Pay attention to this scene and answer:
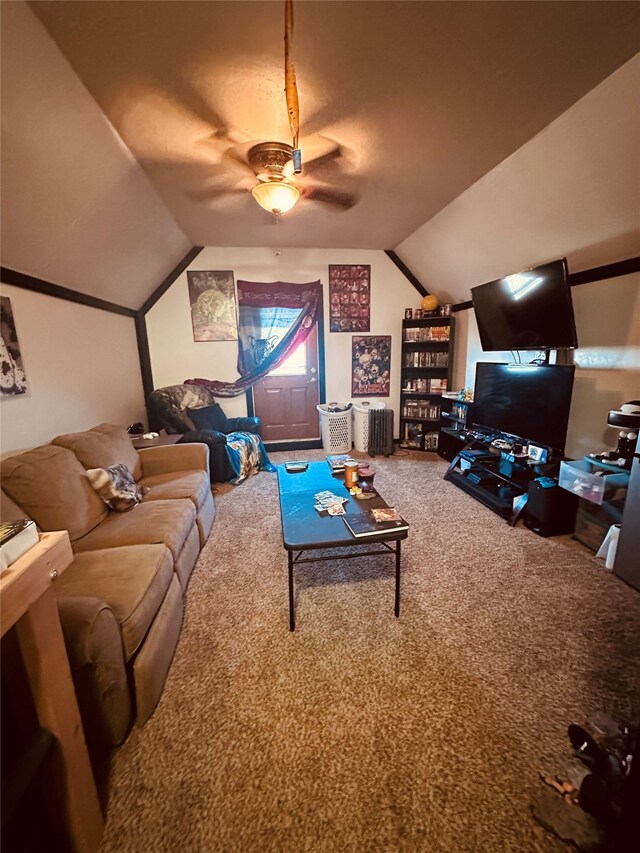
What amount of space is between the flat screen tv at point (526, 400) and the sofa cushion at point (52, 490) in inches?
127

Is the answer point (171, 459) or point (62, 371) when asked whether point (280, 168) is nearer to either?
point (62, 371)

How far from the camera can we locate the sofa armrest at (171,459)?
2.69m

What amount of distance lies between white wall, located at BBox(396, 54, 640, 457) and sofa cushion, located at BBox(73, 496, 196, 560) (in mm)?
3118

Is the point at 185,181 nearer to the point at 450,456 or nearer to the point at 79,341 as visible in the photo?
the point at 79,341

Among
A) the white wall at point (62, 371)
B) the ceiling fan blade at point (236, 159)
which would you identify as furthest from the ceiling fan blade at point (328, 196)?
the white wall at point (62, 371)

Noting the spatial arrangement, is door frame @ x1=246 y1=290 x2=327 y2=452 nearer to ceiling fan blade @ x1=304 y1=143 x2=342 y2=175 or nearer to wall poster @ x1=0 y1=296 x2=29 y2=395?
ceiling fan blade @ x1=304 y1=143 x2=342 y2=175

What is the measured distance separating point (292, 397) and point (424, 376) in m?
1.89

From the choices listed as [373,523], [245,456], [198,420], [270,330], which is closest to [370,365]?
[270,330]

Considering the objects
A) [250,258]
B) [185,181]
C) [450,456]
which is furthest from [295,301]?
[450,456]

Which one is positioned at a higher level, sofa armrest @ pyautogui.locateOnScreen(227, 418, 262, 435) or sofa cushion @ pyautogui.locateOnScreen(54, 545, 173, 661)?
sofa armrest @ pyautogui.locateOnScreen(227, 418, 262, 435)

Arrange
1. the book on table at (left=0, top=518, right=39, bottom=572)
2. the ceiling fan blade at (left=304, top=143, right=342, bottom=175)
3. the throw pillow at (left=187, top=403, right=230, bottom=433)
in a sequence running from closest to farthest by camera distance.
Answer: the book on table at (left=0, top=518, right=39, bottom=572)
the ceiling fan blade at (left=304, top=143, right=342, bottom=175)
the throw pillow at (left=187, top=403, right=230, bottom=433)

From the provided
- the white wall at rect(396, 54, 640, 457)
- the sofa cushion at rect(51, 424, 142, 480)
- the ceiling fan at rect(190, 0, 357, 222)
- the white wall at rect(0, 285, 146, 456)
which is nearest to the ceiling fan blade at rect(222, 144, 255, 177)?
the ceiling fan at rect(190, 0, 357, 222)

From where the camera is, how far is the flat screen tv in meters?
2.51

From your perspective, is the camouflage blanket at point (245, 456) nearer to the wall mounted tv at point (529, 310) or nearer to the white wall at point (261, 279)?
the white wall at point (261, 279)
